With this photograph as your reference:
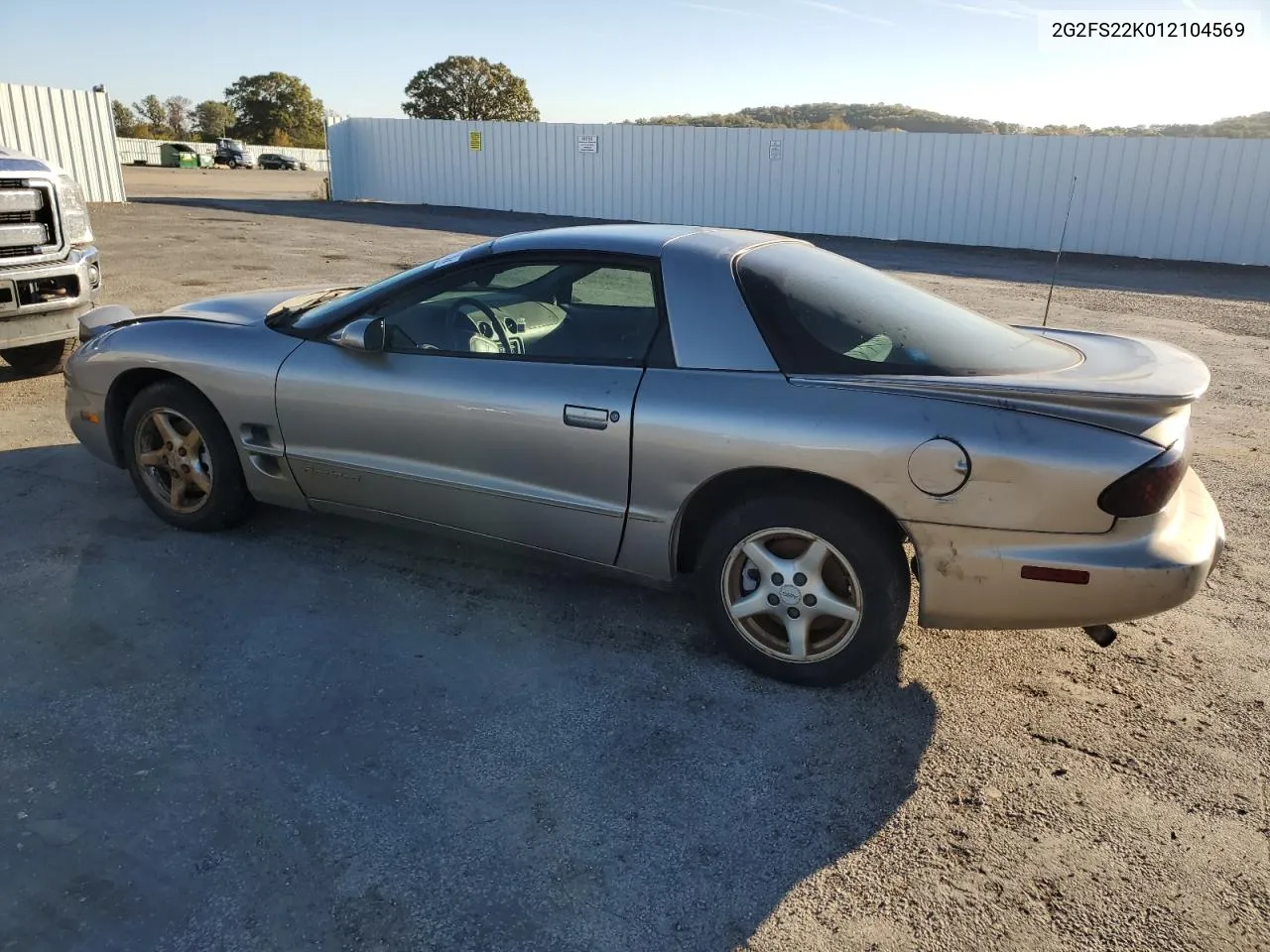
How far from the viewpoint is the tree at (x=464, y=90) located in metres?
65.0

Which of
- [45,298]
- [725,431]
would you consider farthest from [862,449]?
[45,298]

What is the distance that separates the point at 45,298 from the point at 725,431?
5755 mm

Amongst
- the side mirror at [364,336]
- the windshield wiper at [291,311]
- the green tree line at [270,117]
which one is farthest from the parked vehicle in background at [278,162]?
the side mirror at [364,336]

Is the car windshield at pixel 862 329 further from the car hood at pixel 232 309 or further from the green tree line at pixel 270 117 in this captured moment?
the green tree line at pixel 270 117

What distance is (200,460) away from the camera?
14.0ft

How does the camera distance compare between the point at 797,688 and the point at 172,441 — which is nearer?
the point at 797,688

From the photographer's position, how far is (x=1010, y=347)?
3445 mm

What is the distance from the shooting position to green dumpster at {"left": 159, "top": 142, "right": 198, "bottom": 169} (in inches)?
2346

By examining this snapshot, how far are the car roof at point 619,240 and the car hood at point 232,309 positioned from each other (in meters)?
1.34

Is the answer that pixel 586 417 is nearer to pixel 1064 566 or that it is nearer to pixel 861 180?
pixel 1064 566

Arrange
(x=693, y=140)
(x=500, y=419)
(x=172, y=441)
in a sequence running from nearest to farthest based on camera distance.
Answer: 1. (x=500, y=419)
2. (x=172, y=441)
3. (x=693, y=140)

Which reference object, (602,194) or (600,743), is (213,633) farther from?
(602,194)

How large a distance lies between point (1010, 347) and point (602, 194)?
2396 centimetres

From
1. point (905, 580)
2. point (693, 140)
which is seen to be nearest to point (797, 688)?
point (905, 580)
